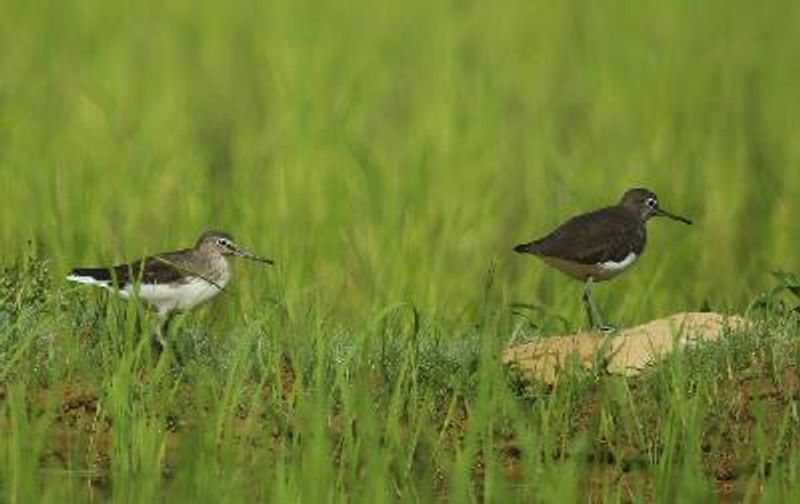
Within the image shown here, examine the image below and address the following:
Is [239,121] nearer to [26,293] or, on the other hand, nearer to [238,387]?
[26,293]

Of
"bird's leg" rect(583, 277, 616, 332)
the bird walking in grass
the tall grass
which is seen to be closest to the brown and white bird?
the bird walking in grass

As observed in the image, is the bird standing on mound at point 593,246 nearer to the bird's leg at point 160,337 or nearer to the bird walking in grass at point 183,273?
the bird walking in grass at point 183,273

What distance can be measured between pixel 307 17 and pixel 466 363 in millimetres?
5890

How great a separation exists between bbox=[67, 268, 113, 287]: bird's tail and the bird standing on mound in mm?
1568

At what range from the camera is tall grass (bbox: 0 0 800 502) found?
5754 mm

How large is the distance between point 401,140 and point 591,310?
2.61 meters

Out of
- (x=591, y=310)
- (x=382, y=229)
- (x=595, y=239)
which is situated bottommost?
(x=591, y=310)

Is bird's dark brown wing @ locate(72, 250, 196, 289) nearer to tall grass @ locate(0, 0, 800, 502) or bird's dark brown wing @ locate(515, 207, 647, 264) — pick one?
tall grass @ locate(0, 0, 800, 502)

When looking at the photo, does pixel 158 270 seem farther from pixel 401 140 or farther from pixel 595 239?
pixel 401 140

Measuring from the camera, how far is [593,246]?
8281 millimetres

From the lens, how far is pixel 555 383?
6371 mm

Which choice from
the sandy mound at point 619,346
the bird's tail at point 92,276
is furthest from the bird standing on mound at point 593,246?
the bird's tail at point 92,276

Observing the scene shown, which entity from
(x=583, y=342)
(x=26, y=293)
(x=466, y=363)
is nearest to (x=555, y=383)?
(x=466, y=363)

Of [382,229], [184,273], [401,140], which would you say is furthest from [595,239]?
[401,140]
